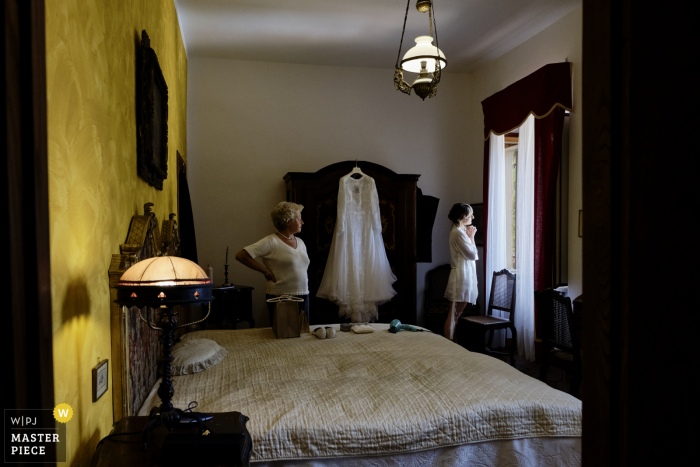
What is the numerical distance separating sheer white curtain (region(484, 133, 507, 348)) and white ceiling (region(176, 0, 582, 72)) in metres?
1.12

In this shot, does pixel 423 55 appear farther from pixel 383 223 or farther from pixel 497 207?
pixel 497 207

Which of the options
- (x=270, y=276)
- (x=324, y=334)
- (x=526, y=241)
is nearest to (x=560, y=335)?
(x=526, y=241)

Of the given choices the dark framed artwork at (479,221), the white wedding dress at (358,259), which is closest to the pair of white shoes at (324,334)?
the white wedding dress at (358,259)

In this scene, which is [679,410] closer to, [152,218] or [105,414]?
[105,414]

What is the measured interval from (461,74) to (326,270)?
3244 mm

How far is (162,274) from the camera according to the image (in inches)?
55.7

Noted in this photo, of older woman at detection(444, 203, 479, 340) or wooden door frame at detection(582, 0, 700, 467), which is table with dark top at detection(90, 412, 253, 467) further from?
older woman at detection(444, 203, 479, 340)

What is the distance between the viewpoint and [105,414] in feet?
5.19

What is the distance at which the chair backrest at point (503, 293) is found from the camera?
4.93m

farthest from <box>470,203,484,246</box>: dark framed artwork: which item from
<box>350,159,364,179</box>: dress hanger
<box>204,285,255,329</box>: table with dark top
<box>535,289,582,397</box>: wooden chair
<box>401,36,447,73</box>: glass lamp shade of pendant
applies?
<box>204,285,255,329</box>: table with dark top

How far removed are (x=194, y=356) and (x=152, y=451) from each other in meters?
1.18

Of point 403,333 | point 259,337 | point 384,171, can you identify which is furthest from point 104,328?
point 384,171

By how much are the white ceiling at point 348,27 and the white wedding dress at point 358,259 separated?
145 centimetres

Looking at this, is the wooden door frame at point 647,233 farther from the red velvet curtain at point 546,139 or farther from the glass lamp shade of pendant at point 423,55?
the red velvet curtain at point 546,139
